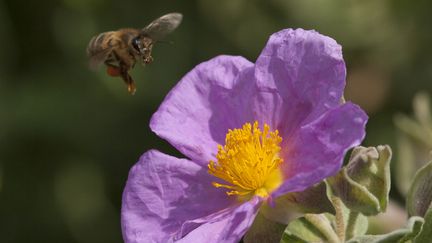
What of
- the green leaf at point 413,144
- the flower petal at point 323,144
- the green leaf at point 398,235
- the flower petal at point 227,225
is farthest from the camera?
the green leaf at point 413,144

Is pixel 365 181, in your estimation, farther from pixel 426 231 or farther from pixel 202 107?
pixel 202 107

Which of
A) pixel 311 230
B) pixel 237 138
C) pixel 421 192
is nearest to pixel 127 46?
pixel 237 138

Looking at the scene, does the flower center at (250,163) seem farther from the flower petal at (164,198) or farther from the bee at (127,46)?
the bee at (127,46)

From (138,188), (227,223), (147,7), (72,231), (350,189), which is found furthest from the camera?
(147,7)

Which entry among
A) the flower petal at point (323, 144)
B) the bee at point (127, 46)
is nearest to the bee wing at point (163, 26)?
the bee at point (127, 46)

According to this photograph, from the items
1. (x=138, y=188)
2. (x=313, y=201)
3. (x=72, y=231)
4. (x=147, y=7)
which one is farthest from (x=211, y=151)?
(x=147, y=7)

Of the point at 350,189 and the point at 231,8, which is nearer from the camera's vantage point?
the point at 350,189

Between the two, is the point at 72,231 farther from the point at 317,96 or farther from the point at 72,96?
the point at 317,96
